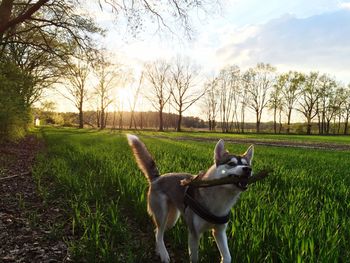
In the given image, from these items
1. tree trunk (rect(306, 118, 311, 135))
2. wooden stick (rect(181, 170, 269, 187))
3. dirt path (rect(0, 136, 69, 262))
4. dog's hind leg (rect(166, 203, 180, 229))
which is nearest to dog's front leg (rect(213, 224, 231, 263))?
wooden stick (rect(181, 170, 269, 187))

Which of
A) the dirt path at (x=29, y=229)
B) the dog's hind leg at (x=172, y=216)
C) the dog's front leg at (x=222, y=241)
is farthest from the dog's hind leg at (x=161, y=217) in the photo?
the dirt path at (x=29, y=229)

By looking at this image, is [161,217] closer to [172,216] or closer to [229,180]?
[172,216]

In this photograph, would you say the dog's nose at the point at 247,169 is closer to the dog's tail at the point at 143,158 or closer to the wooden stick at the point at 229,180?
the wooden stick at the point at 229,180

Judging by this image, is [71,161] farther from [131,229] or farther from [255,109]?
[255,109]

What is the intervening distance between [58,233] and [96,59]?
16129mm

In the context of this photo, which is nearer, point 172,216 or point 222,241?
point 222,241

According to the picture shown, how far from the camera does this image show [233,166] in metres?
3.45

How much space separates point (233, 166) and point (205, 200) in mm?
574

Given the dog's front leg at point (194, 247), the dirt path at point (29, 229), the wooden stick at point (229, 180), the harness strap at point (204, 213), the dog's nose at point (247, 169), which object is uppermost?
the dog's nose at point (247, 169)

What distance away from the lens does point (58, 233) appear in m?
5.21

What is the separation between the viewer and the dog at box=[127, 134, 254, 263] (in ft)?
11.5

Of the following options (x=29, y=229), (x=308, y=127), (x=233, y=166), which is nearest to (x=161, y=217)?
(x=233, y=166)

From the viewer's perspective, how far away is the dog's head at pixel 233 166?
3.27 metres

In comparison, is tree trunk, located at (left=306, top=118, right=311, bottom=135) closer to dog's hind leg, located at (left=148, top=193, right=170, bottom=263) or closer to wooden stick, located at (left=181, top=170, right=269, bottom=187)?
dog's hind leg, located at (left=148, top=193, right=170, bottom=263)
